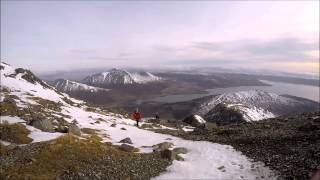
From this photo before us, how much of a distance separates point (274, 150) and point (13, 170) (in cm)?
2577

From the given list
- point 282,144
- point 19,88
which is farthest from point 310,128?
point 19,88

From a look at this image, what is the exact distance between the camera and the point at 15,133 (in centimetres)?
4084

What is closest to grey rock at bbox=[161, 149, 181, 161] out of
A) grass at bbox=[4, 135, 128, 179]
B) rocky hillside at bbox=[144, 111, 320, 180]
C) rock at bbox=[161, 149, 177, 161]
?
rock at bbox=[161, 149, 177, 161]

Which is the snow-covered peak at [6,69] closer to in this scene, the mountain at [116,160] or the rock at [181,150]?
the mountain at [116,160]

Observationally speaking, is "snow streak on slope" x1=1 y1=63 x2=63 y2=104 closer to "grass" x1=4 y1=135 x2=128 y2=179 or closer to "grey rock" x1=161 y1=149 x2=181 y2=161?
"grass" x1=4 y1=135 x2=128 y2=179

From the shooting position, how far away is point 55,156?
30203 mm

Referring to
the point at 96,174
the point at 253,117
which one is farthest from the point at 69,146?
the point at 253,117

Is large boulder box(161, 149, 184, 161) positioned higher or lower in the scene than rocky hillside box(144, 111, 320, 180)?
lower

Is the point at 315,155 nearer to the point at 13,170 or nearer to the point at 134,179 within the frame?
the point at 134,179

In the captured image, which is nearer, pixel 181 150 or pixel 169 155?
pixel 169 155

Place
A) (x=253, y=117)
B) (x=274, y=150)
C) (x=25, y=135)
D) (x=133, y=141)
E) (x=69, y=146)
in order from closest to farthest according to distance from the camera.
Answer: (x=69, y=146) → (x=274, y=150) → (x=25, y=135) → (x=133, y=141) → (x=253, y=117)

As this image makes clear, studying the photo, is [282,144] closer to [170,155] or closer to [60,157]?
[170,155]

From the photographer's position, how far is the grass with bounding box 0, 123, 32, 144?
39.3 metres

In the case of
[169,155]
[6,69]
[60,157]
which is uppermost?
[6,69]
